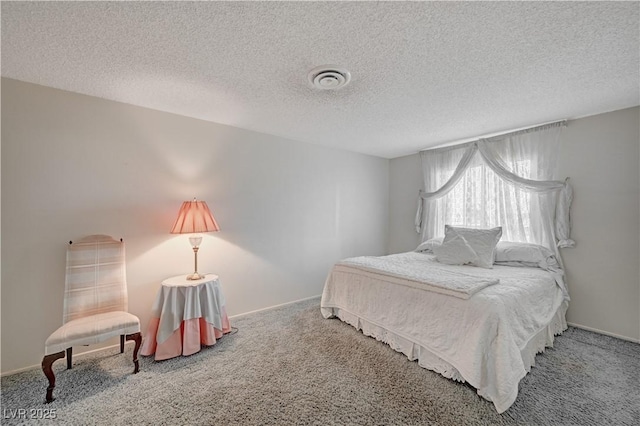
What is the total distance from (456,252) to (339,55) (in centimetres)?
253

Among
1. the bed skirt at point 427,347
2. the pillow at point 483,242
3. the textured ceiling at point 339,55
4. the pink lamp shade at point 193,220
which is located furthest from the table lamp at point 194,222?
the pillow at point 483,242

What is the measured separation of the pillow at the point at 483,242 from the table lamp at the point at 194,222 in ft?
9.50

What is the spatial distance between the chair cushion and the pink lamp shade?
0.84 m

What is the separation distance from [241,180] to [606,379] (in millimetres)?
3831

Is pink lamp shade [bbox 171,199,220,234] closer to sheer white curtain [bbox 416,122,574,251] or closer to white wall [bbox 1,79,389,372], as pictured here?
white wall [bbox 1,79,389,372]

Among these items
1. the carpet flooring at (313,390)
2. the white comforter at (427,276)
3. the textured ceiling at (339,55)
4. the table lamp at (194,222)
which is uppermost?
the textured ceiling at (339,55)

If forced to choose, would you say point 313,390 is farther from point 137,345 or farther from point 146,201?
point 146,201

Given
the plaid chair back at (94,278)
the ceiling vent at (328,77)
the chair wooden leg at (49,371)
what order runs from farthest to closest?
the plaid chair back at (94,278), the ceiling vent at (328,77), the chair wooden leg at (49,371)

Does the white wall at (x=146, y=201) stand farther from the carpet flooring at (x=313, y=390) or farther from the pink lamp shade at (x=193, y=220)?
the carpet flooring at (x=313, y=390)

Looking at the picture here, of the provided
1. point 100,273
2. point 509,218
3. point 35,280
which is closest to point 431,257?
point 509,218

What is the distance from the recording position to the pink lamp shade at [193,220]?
2490 mm

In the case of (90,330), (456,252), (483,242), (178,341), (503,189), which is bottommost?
(178,341)

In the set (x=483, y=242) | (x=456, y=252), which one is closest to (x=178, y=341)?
(x=456, y=252)

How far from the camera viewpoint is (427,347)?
2078mm
